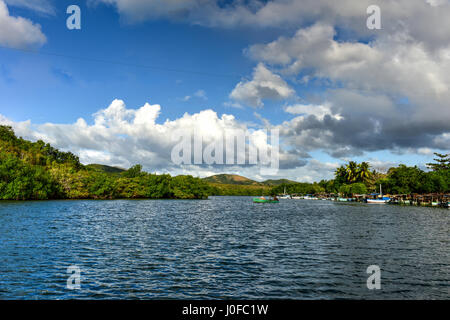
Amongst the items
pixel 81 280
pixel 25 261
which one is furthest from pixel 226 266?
pixel 25 261

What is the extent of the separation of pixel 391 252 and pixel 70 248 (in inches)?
1439

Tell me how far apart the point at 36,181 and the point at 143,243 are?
127 meters

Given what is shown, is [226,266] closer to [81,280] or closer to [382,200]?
[81,280]

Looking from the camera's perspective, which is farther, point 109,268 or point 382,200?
point 382,200

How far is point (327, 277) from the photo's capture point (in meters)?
24.3

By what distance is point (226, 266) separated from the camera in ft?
90.2
